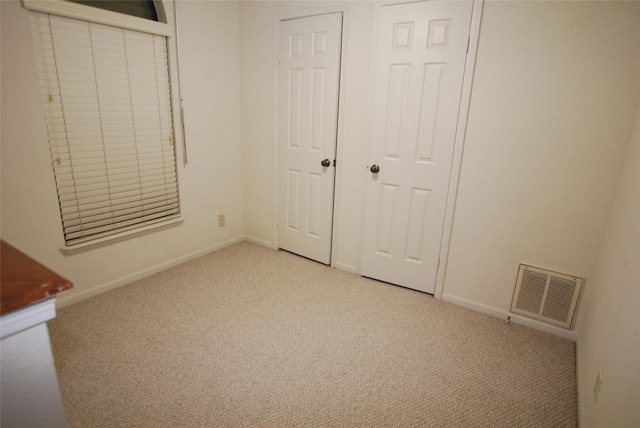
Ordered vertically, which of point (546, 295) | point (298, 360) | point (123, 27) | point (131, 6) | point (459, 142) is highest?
point (131, 6)

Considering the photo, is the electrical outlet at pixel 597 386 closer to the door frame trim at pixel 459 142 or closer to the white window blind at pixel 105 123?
the door frame trim at pixel 459 142

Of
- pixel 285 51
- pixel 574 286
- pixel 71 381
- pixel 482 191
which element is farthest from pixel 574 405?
pixel 285 51

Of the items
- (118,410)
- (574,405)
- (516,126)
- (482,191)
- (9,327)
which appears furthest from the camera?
(482,191)

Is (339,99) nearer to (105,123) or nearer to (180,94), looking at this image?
(180,94)

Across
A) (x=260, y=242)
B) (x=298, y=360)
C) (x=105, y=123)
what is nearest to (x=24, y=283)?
(x=298, y=360)

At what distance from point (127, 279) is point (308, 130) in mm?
1899

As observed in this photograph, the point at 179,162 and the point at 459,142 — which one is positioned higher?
the point at 459,142

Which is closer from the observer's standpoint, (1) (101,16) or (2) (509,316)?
(1) (101,16)

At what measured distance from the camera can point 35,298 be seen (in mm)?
845

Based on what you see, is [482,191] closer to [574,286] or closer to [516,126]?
[516,126]

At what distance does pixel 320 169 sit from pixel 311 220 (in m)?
0.48

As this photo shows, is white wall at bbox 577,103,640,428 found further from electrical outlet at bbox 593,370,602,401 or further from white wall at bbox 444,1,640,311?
white wall at bbox 444,1,640,311

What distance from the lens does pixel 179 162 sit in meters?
2.98

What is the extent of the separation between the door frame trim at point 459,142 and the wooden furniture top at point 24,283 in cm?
225
